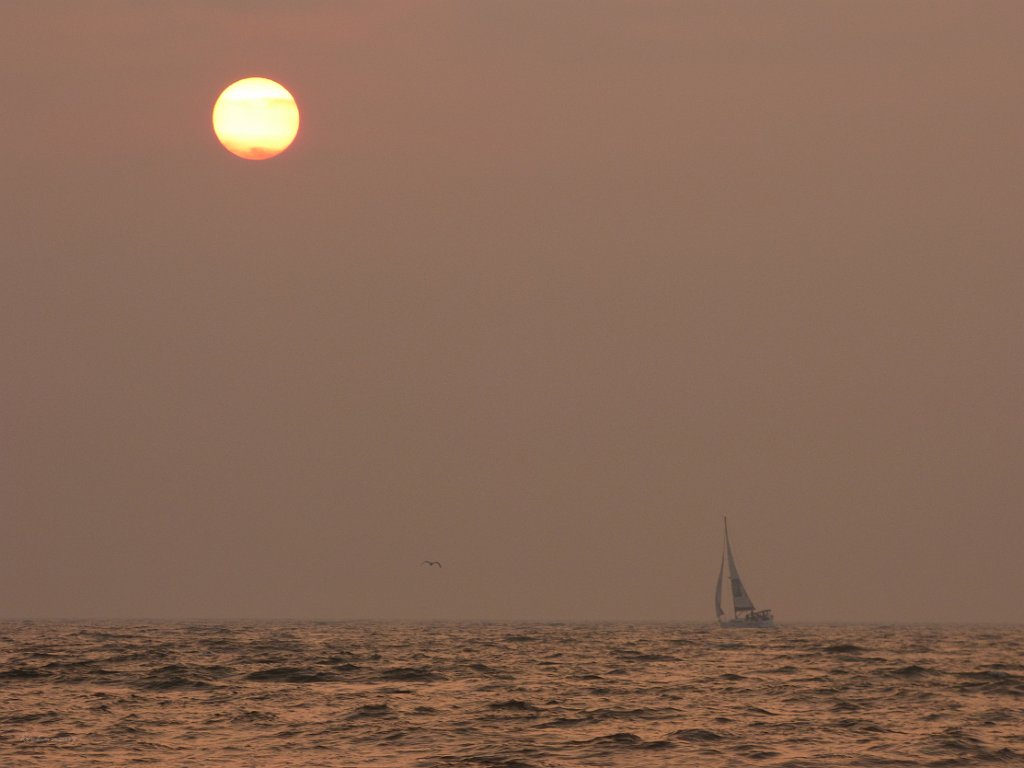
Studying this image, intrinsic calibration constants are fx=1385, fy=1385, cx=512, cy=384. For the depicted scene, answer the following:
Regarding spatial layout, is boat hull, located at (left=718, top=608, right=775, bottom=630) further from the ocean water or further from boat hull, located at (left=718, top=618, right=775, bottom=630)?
the ocean water

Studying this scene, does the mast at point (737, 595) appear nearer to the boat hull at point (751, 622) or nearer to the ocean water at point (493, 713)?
the boat hull at point (751, 622)

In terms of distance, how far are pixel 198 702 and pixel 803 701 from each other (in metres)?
18.3

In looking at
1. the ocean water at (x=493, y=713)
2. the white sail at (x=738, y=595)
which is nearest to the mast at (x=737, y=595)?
the white sail at (x=738, y=595)

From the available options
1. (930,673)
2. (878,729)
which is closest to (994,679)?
(930,673)

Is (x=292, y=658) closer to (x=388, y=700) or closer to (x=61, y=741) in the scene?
(x=388, y=700)

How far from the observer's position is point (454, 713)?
38.0 metres

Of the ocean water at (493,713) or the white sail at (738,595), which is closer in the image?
the ocean water at (493,713)

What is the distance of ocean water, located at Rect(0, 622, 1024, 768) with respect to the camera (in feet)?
96.9

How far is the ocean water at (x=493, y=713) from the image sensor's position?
2953cm

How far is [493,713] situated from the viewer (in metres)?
37.8

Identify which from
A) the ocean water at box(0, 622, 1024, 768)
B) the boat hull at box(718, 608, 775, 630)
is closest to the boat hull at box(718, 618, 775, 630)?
the boat hull at box(718, 608, 775, 630)

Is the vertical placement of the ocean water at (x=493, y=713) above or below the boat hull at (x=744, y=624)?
below

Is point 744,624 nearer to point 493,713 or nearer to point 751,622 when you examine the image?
point 751,622

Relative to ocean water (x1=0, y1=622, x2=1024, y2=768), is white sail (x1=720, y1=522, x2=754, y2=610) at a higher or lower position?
higher
